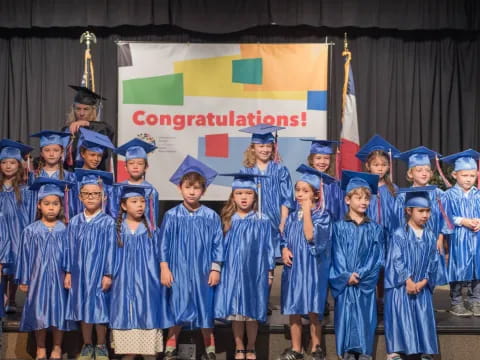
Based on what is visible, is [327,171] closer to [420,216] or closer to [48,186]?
[420,216]

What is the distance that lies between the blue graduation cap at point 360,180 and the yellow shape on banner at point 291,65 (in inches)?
122

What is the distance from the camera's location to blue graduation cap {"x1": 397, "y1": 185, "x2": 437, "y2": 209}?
218 inches

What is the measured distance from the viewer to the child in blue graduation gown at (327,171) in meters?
6.14

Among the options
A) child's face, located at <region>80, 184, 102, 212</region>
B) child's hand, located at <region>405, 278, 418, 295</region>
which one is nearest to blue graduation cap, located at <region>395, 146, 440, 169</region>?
child's hand, located at <region>405, 278, 418, 295</region>

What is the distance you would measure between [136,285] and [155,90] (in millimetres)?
3715

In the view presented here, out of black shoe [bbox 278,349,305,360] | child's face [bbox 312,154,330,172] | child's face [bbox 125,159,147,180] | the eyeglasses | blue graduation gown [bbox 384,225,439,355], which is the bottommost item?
black shoe [bbox 278,349,305,360]

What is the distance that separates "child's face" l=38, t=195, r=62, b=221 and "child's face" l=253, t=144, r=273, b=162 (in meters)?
1.56

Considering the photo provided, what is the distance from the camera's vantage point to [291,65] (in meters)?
8.60

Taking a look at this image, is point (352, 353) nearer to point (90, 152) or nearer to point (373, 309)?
point (373, 309)

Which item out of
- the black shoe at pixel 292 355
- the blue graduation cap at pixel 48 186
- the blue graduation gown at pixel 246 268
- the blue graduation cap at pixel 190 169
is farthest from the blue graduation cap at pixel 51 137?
the black shoe at pixel 292 355

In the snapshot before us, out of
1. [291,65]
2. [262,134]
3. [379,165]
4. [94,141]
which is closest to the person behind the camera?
[94,141]

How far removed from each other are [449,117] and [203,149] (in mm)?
2959

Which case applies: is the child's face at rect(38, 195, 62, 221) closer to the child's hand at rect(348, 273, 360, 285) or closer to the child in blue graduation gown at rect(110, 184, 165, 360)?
the child in blue graduation gown at rect(110, 184, 165, 360)

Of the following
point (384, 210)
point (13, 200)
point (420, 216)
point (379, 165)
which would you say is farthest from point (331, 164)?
point (13, 200)
